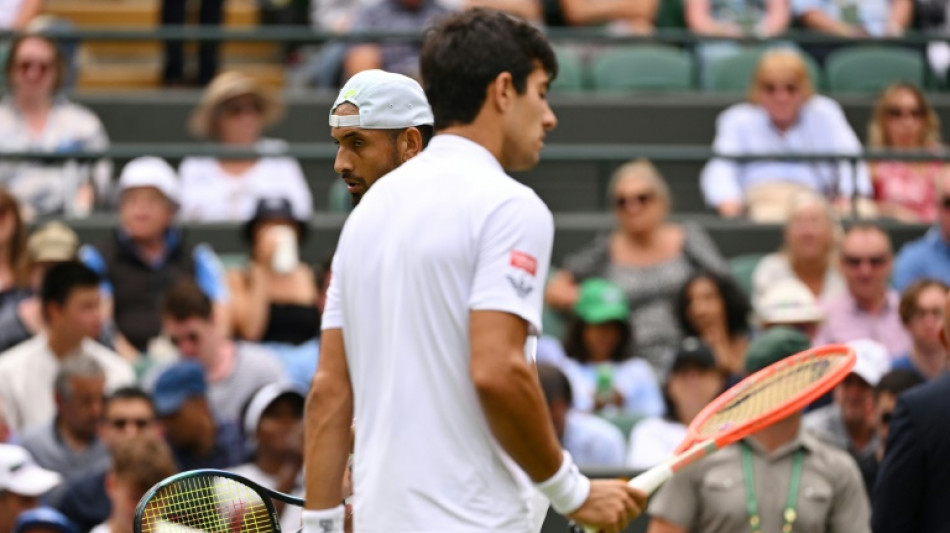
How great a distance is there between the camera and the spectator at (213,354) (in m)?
8.33

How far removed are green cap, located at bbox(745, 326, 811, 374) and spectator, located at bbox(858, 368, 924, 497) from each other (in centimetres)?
75

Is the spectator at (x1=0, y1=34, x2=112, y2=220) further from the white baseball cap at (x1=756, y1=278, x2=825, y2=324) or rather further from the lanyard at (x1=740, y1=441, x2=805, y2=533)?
the lanyard at (x1=740, y1=441, x2=805, y2=533)

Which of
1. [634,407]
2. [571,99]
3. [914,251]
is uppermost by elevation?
Result: [571,99]

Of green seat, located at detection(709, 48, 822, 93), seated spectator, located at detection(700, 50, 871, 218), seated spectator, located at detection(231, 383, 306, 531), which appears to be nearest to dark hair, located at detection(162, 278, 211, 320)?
seated spectator, located at detection(231, 383, 306, 531)

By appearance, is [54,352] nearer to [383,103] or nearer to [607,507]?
[383,103]

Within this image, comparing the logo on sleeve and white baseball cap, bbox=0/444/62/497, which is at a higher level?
the logo on sleeve

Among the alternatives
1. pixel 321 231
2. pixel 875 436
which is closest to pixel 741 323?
pixel 875 436

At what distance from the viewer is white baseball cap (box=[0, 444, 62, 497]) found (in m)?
7.29

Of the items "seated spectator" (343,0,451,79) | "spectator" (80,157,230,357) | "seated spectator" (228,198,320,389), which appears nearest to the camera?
"seated spectator" (228,198,320,389)

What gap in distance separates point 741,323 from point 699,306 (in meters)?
0.22

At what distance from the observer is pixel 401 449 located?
3684 millimetres

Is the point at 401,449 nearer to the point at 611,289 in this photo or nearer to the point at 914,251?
the point at 611,289

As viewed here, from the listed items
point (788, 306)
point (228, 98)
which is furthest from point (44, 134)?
point (788, 306)

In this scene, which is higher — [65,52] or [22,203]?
[65,52]
